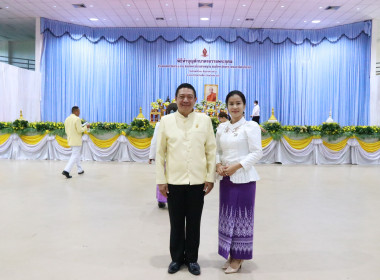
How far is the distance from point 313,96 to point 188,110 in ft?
44.2

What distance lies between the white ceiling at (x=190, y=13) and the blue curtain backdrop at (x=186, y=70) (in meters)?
0.59

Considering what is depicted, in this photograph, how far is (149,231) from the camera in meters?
3.42

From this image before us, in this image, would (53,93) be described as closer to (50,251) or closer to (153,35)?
(153,35)

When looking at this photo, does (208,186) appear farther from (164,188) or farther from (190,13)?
(190,13)

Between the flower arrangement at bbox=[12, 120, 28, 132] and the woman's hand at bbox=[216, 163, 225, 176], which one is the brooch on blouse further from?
the flower arrangement at bbox=[12, 120, 28, 132]

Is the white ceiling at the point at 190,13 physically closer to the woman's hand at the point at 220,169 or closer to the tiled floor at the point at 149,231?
A: the tiled floor at the point at 149,231

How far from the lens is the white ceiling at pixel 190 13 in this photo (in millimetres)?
11555

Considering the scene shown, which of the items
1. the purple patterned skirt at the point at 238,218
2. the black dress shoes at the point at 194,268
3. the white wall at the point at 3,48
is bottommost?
the black dress shoes at the point at 194,268

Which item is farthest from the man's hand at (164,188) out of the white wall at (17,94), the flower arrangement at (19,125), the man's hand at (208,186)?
the white wall at (17,94)

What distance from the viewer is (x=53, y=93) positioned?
14.4 meters

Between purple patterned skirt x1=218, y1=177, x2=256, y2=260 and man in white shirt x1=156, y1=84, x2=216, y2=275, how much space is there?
0.63ft

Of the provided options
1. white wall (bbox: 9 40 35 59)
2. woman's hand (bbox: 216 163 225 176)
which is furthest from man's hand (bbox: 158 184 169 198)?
white wall (bbox: 9 40 35 59)

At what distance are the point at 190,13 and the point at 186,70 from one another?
290cm

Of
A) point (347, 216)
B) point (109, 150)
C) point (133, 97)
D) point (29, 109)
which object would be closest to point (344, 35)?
point (133, 97)
